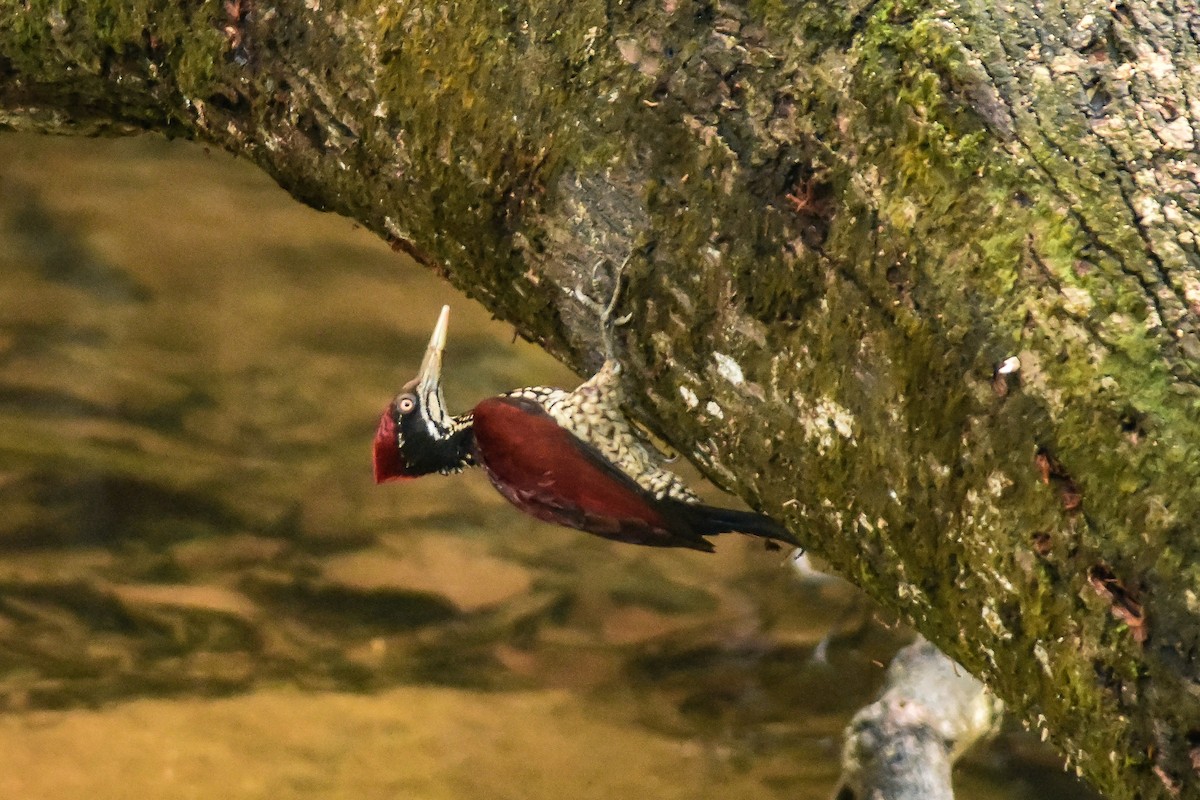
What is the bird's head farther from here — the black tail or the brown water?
the brown water

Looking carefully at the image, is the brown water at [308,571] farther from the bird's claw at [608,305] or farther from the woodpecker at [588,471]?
the bird's claw at [608,305]

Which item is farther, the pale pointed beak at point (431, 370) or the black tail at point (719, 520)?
the pale pointed beak at point (431, 370)

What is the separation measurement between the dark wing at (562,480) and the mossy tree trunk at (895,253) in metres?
0.31

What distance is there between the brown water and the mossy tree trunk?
322 cm

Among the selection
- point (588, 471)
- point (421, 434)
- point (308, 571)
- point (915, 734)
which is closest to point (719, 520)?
point (588, 471)

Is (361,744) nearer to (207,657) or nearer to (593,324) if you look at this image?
(207,657)

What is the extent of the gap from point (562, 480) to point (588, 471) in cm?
6

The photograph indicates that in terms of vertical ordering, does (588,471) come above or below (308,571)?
above

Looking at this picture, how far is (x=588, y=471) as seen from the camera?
1628mm

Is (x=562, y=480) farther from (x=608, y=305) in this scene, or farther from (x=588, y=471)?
(x=608, y=305)

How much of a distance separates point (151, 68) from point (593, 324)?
0.81 metres

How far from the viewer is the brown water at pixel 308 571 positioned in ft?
14.4

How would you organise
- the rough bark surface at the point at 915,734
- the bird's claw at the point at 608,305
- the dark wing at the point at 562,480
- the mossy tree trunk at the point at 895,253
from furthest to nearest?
the rough bark surface at the point at 915,734 < the dark wing at the point at 562,480 < the bird's claw at the point at 608,305 < the mossy tree trunk at the point at 895,253

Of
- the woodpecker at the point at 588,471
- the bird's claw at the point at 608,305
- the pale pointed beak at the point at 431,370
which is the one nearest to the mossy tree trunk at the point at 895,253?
the bird's claw at the point at 608,305
